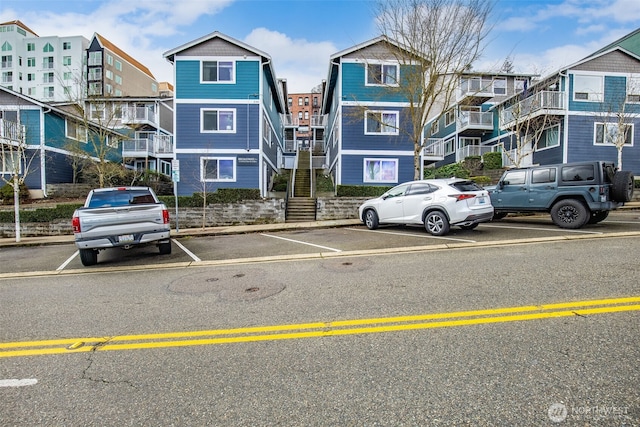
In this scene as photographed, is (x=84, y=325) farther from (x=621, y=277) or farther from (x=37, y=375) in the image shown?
(x=621, y=277)

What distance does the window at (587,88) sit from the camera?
74.8 ft

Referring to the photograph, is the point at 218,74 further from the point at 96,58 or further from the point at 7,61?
the point at 7,61

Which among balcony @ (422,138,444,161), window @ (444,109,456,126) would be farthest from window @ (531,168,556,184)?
window @ (444,109,456,126)

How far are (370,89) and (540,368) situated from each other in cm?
2066

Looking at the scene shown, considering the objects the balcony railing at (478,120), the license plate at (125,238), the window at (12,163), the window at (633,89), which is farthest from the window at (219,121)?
the window at (633,89)

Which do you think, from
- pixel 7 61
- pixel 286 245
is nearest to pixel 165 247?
pixel 286 245

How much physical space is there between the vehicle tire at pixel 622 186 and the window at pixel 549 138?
1581 centimetres

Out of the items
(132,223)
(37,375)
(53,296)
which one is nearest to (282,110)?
(132,223)

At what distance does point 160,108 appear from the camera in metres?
31.6

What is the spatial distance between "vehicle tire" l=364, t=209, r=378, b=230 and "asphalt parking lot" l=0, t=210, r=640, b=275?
416mm

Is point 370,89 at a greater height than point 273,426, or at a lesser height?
greater

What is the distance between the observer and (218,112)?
2161cm

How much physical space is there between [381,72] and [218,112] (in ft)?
32.8

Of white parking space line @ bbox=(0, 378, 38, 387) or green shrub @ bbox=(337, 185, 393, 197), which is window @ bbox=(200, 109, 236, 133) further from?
white parking space line @ bbox=(0, 378, 38, 387)
